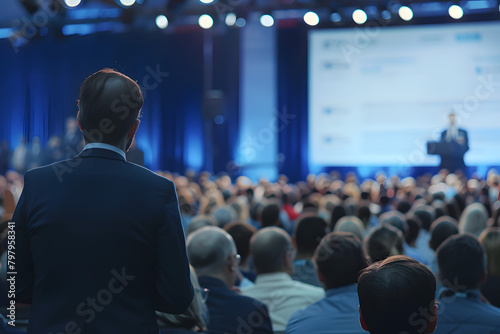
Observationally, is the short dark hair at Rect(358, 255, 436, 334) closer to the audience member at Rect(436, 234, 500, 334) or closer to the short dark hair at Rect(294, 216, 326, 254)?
the audience member at Rect(436, 234, 500, 334)

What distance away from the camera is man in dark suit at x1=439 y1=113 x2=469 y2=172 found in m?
9.84

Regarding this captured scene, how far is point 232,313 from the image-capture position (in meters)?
2.34

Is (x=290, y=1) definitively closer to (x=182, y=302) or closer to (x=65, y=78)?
(x=65, y=78)

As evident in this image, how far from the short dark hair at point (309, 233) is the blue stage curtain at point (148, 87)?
11.6 meters

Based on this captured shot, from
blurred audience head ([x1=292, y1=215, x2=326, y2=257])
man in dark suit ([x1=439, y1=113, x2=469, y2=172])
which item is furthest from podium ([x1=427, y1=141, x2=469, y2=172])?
blurred audience head ([x1=292, y1=215, x2=326, y2=257])

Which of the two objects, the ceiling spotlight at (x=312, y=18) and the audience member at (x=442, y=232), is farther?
the ceiling spotlight at (x=312, y=18)

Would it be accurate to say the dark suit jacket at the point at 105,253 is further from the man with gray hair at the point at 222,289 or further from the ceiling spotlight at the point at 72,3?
the ceiling spotlight at the point at 72,3

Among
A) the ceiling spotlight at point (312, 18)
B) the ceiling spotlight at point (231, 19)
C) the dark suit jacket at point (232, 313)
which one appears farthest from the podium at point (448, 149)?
the dark suit jacket at point (232, 313)

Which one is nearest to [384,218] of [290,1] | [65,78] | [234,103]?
[290,1]

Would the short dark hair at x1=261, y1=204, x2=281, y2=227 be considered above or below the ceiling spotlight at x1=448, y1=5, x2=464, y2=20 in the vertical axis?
below

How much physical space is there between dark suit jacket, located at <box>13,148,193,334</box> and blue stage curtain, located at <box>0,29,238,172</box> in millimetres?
13693

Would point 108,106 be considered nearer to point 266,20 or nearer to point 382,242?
point 382,242

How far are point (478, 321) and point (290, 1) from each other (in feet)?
33.0

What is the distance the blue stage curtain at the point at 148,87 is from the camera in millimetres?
15250
